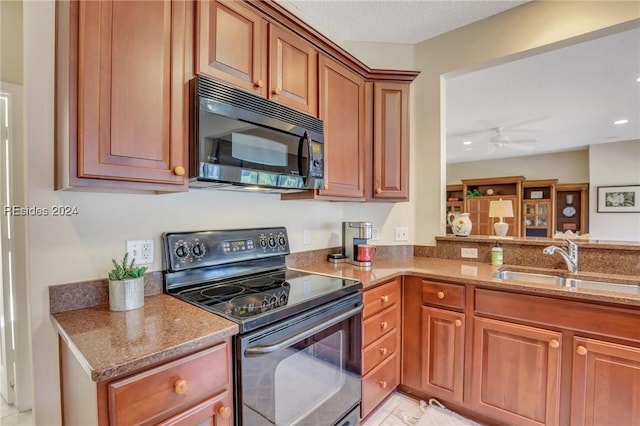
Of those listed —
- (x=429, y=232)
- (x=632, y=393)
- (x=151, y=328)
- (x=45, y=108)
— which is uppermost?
(x=45, y=108)

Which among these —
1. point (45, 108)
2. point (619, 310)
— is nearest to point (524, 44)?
point (619, 310)

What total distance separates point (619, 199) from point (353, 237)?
252 inches

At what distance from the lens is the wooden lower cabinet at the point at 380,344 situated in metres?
1.73

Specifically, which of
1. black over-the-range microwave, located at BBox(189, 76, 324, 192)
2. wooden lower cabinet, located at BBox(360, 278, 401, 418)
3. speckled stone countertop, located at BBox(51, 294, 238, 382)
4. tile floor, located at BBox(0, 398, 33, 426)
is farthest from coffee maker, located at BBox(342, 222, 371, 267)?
tile floor, located at BBox(0, 398, 33, 426)

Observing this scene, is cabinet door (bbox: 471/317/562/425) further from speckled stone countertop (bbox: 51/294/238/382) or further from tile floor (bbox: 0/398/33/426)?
tile floor (bbox: 0/398/33/426)

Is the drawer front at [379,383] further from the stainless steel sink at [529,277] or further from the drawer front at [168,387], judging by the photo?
the drawer front at [168,387]

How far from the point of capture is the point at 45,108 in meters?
1.11

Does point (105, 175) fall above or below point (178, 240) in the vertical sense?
above

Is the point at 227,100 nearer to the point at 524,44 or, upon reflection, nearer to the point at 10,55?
the point at 10,55

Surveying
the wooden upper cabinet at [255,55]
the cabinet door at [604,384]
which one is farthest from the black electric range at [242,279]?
the cabinet door at [604,384]

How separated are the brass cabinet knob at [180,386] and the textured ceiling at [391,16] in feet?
7.46

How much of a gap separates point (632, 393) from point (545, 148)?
6.33 m

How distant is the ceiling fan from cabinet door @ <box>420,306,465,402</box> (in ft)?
14.0

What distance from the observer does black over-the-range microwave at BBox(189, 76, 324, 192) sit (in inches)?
48.3
